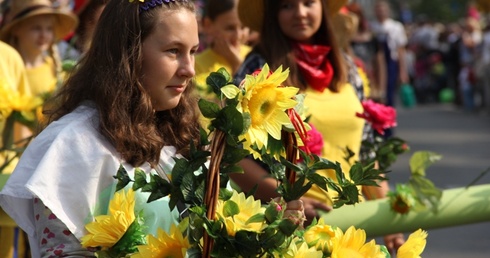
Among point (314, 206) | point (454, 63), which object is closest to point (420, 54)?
point (454, 63)

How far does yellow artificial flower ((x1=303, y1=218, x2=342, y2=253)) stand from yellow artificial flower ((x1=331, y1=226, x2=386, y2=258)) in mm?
15

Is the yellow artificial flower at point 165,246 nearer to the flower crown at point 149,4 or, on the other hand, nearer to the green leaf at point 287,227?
the green leaf at point 287,227

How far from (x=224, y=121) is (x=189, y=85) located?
70cm

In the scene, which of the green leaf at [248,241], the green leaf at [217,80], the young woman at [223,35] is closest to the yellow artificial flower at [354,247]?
the green leaf at [248,241]

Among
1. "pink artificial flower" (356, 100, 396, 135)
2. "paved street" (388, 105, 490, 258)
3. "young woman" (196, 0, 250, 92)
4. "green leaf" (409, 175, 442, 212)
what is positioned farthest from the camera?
"paved street" (388, 105, 490, 258)

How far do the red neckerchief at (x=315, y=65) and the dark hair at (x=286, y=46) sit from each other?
0.03 metres

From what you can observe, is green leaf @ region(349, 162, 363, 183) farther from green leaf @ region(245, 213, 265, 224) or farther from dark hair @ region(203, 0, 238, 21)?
dark hair @ region(203, 0, 238, 21)

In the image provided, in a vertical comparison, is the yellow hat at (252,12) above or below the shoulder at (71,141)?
below

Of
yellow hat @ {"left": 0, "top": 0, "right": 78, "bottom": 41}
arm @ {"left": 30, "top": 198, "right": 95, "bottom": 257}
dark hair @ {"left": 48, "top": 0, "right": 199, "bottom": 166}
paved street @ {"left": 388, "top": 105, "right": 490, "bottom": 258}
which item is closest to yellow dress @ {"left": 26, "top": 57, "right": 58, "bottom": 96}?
yellow hat @ {"left": 0, "top": 0, "right": 78, "bottom": 41}

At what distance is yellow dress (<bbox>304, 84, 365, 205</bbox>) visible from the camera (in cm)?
475

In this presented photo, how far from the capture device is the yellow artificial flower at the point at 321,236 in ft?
9.54

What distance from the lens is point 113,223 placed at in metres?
2.89

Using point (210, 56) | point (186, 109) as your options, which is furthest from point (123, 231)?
point (210, 56)

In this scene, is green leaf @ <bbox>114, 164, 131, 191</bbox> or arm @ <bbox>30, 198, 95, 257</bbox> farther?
arm @ <bbox>30, 198, 95, 257</bbox>
